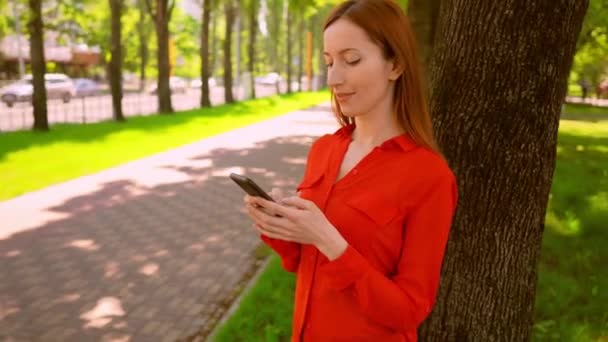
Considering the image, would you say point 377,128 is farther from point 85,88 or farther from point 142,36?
point 142,36

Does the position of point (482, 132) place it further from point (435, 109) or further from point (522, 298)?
point (522, 298)

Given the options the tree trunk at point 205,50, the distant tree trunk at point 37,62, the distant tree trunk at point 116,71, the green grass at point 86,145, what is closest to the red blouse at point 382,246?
the green grass at point 86,145

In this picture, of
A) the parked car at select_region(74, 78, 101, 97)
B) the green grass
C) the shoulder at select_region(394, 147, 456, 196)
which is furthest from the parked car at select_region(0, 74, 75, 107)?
the shoulder at select_region(394, 147, 456, 196)

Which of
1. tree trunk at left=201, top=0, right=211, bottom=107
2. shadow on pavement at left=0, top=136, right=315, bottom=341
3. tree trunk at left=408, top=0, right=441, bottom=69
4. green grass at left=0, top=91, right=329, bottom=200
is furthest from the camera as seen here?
tree trunk at left=201, top=0, right=211, bottom=107

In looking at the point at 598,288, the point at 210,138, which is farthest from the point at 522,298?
the point at 210,138

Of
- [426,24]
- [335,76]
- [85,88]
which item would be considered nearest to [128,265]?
[426,24]

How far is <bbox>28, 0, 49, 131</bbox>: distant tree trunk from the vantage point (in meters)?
17.4

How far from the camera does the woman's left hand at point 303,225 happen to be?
1637mm

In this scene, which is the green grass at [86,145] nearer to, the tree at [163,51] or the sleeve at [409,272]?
the tree at [163,51]

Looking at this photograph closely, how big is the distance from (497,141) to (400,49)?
149 cm

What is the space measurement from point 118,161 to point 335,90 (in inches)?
494

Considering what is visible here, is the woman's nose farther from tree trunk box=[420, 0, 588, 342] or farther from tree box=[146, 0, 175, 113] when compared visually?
tree box=[146, 0, 175, 113]

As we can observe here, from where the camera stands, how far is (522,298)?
10.9 ft

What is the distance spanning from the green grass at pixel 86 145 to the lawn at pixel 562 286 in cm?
638
